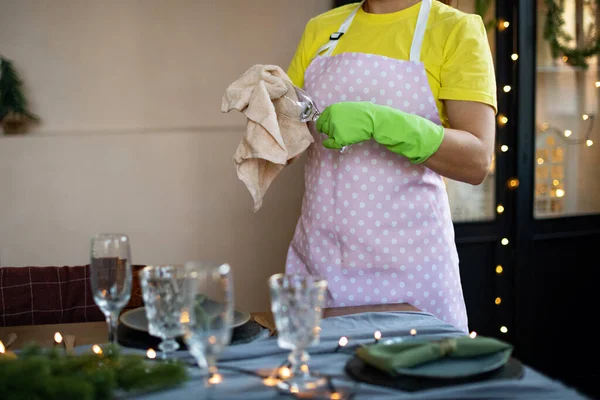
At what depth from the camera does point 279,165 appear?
1499 millimetres

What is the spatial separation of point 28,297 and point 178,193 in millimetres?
1069

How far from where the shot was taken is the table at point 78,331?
1.15m

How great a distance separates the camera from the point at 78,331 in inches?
47.9

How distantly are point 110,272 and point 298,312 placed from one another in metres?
0.30

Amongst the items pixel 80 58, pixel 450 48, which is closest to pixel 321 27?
pixel 450 48

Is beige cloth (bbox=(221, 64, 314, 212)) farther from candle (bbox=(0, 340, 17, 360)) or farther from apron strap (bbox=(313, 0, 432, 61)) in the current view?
candle (bbox=(0, 340, 17, 360))

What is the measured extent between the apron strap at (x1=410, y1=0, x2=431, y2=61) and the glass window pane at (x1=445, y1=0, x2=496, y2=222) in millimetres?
1174

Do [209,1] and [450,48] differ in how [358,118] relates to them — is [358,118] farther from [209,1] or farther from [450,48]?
[209,1]

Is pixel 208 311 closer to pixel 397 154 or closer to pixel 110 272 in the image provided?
pixel 110 272

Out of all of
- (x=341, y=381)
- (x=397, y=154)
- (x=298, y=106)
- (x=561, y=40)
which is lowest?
(x=341, y=381)

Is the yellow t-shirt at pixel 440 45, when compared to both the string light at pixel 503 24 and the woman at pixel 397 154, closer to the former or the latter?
the woman at pixel 397 154

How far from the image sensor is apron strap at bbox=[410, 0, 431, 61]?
1557 mm

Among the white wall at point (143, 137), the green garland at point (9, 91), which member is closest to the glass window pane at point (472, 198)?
the white wall at point (143, 137)

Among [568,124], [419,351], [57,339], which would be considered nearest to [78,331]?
[57,339]
